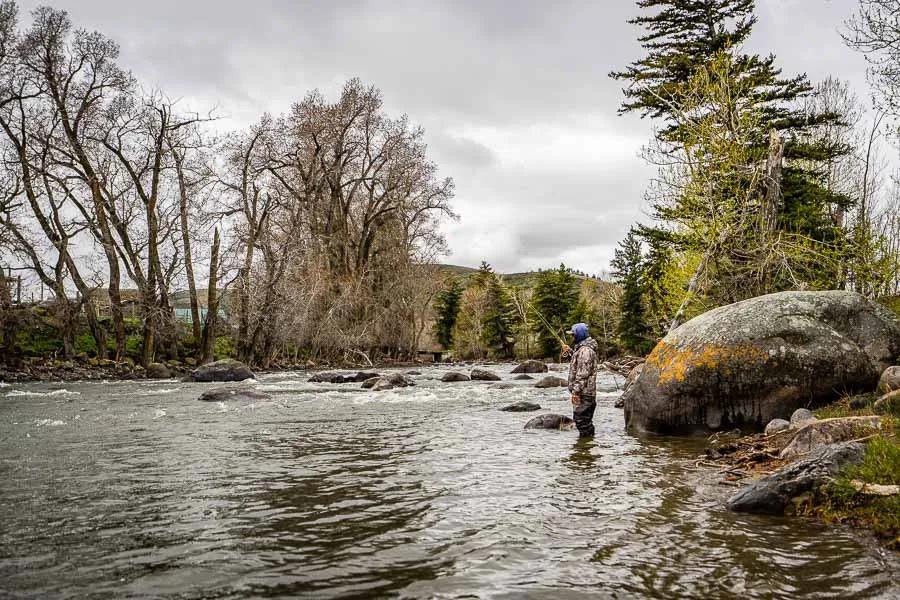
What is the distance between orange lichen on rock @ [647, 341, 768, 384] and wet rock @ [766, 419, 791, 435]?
3.41 ft

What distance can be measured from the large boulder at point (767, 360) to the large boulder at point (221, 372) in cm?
1858

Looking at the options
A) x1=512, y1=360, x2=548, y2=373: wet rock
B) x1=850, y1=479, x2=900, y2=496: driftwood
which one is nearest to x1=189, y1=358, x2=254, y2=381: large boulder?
x1=512, y1=360, x2=548, y2=373: wet rock

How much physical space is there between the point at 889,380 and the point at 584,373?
166 inches

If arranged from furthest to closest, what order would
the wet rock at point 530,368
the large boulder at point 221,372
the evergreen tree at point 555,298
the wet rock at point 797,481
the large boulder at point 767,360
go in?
the evergreen tree at point 555,298 → the wet rock at point 530,368 → the large boulder at point 221,372 → the large boulder at point 767,360 → the wet rock at point 797,481

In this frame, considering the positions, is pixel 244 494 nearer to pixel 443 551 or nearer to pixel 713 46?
pixel 443 551

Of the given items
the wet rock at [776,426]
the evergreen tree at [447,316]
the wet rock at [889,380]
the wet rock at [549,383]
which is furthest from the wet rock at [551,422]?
the evergreen tree at [447,316]

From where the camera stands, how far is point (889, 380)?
333 inches

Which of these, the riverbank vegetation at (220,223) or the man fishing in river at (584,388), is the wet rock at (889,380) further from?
the riverbank vegetation at (220,223)

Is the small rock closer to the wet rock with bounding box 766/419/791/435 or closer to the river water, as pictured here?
the river water

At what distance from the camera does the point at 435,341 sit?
74500mm

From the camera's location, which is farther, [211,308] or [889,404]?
[211,308]

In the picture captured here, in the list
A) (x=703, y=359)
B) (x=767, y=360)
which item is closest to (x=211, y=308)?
(x=703, y=359)

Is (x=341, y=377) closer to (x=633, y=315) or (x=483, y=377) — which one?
(x=483, y=377)

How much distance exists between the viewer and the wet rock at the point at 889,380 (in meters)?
8.30
